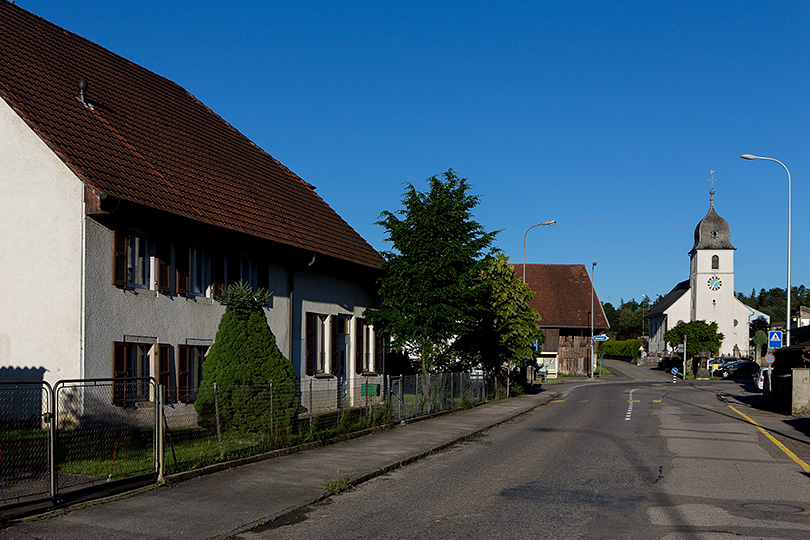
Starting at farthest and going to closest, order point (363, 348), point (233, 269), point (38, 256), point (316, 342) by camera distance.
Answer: point (363, 348) → point (316, 342) → point (233, 269) → point (38, 256)

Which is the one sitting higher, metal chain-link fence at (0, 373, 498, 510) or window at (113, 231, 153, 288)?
window at (113, 231, 153, 288)

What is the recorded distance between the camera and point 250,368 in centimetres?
1577

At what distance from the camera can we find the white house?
15070 mm

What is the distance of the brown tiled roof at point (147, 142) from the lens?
16031 millimetres

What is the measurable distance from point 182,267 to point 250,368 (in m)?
3.34

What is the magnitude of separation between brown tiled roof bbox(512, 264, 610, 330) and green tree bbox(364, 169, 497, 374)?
48023 mm

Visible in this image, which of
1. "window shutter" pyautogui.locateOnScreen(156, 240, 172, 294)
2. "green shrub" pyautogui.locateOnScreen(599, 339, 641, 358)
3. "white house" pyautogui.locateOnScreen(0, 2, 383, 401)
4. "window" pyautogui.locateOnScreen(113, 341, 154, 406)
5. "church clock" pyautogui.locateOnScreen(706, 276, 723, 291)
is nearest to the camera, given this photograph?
"white house" pyautogui.locateOnScreen(0, 2, 383, 401)

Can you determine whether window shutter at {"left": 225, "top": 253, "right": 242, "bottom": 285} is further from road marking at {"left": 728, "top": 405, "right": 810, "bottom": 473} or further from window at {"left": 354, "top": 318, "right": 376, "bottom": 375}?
road marking at {"left": 728, "top": 405, "right": 810, "bottom": 473}

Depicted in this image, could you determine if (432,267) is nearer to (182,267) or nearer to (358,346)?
(358,346)

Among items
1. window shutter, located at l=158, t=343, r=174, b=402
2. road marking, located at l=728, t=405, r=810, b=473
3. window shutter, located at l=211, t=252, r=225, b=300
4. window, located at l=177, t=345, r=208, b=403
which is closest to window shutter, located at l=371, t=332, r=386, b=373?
window shutter, located at l=211, t=252, r=225, b=300

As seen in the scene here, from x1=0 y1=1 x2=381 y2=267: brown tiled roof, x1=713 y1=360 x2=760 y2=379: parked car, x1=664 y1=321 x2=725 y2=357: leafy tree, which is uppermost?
x1=0 y1=1 x2=381 y2=267: brown tiled roof

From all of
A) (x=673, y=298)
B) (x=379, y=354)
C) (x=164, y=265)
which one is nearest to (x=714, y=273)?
(x=673, y=298)

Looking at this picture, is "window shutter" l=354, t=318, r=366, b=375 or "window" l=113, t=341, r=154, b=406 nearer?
"window" l=113, t=341, r=154, b=406

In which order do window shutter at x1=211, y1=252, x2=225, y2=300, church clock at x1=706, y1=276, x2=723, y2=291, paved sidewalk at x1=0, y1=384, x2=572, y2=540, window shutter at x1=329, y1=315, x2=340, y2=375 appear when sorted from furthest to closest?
1. church clock at x1=706, y1=276, x2=723, y2=291
2. window shutter at x1=329, y1=315, x2=340, y2=375
3. window shutter at x1=211, y1=252, x2=225, y2=300
4. paved sidewalk at x1=0, y1=384, x2=572, y2=540
